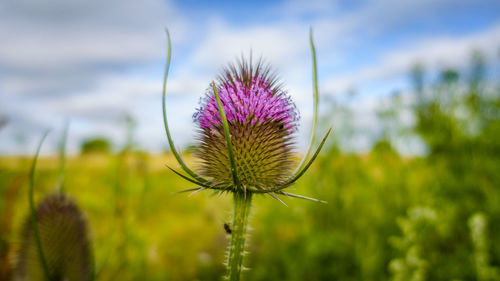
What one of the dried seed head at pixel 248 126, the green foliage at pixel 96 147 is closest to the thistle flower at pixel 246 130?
the dried seed head at pixel 248 126

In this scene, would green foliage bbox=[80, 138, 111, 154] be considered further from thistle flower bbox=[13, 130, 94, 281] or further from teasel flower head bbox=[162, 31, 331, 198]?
teasel flower head bbox=[162, 31, 331, 198]

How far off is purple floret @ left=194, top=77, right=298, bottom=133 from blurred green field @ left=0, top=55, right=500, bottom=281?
1379 millimetres

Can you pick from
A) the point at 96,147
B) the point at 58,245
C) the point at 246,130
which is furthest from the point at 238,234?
the point at 96,147

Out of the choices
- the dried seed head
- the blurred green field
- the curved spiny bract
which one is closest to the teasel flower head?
the dried seed head

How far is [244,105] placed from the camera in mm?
1636

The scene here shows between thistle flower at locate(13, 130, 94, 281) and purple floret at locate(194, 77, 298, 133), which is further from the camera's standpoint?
thistle flower at locate(13, 130, 94, 281)

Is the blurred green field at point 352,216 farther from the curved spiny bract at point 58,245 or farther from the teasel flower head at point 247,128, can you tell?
the teasel flower head at point 247,128

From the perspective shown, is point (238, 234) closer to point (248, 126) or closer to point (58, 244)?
point (248, 126)

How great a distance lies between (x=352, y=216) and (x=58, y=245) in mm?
3579

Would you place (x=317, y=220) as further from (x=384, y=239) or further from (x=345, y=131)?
(x=345, y=131)

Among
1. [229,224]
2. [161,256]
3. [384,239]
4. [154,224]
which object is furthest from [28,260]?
[384,239]

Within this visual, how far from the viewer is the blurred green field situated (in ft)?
10.8

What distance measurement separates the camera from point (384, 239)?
4.23 metres

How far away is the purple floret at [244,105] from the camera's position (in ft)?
5.33
